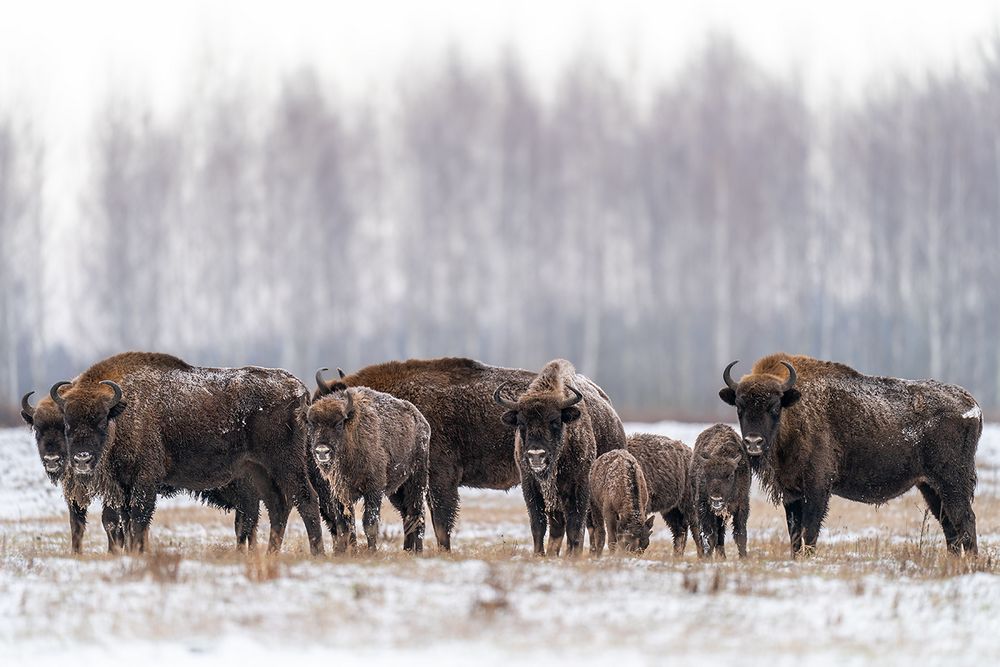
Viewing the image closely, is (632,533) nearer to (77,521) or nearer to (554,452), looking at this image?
(554,452)

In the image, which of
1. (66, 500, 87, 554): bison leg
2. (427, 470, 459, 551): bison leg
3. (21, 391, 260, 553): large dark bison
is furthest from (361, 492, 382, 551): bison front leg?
(66, 500, 87, 554): bison leg

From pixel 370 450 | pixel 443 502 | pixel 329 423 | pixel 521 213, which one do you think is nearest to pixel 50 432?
pixel 329 423

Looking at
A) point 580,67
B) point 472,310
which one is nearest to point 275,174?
point 472,310

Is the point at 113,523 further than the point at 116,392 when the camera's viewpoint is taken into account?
Yes

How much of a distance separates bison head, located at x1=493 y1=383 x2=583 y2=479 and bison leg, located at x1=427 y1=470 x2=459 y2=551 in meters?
1.54

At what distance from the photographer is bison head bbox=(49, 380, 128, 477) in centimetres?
1236

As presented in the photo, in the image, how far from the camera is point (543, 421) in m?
12.2

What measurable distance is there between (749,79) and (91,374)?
36093 mm

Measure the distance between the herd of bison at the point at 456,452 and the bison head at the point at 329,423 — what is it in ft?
0.07

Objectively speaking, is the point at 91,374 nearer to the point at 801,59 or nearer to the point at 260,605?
the point at 260,605

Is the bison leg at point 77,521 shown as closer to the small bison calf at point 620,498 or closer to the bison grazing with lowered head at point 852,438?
the small bison calf at point 620,498

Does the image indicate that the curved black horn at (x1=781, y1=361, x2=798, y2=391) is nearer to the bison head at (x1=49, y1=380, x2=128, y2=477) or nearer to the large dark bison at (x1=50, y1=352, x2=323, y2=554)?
the large dark bison at (x1=50, y1=352, x2=323, y2=554)

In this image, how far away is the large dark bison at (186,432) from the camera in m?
12.7

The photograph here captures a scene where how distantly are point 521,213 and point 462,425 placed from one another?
29120 mm
